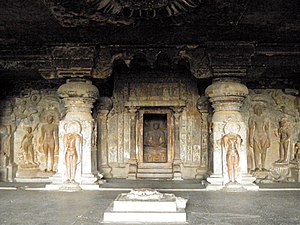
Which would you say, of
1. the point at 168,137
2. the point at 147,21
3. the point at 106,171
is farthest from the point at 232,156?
the point at 106,171

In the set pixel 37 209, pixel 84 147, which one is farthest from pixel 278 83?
pixel 37 209

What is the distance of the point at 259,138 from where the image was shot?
866cm

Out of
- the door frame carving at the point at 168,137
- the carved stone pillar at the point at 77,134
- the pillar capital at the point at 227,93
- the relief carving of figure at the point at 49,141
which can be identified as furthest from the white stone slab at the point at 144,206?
the relief carving of figure at the point at 49,141

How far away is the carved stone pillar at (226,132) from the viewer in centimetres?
673

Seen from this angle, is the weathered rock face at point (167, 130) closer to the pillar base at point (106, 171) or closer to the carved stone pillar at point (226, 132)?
the pillar base at point (106, 171)

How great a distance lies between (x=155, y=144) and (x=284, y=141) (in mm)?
3142

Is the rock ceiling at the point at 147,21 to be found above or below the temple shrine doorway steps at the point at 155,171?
above

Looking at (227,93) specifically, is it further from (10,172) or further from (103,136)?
(10,172)

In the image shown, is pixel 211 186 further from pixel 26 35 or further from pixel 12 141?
pixel 12 141

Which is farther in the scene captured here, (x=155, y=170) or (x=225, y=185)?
(x=155, y=170)

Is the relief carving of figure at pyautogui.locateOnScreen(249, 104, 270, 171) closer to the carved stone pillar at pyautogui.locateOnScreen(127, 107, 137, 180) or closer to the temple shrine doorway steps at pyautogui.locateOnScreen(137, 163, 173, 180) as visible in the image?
the temple shrine doorway steps at pyautogui.locateOnScreen(137, 163, 173, 180)

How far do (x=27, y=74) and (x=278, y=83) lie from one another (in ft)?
19.3

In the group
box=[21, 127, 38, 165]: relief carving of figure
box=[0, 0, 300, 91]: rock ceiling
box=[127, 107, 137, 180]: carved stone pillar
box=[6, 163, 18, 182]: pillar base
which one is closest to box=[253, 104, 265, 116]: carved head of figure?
box=[0, 0, 300, 91]: rock ceiling

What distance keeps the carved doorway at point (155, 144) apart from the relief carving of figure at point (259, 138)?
192 cm
